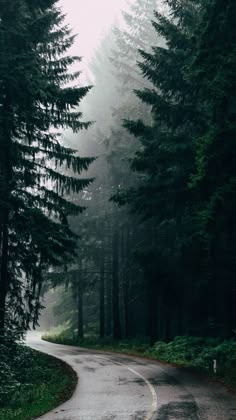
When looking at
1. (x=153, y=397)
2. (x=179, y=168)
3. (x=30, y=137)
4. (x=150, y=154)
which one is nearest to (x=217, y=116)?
(x=150, y=154)

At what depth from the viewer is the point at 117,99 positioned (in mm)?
38844

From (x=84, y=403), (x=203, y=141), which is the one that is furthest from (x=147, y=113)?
(x=84, y=403)

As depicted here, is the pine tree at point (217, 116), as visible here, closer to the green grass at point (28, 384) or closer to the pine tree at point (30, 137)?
the pine tree at point (30, 137)

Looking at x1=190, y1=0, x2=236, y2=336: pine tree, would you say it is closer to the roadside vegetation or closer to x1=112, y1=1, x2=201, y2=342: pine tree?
x1=112, y1=1, x2=201, y2=342: pine tree

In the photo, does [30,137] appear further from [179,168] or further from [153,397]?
[153,397]

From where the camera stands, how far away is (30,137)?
18875 mm

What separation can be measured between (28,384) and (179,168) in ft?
35.5

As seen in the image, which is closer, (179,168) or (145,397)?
(145,397)

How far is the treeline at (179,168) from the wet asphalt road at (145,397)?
4.54m

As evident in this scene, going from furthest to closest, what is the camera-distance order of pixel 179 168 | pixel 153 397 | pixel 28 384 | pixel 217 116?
pixel 179 168 → pixel 28 384 → pixel 217 116 → pixel 153 397

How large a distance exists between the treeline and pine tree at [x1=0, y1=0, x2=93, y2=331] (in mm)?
3062

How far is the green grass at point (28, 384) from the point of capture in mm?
11969

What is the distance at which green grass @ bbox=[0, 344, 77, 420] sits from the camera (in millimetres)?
11969

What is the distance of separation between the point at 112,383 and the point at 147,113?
789 inches
